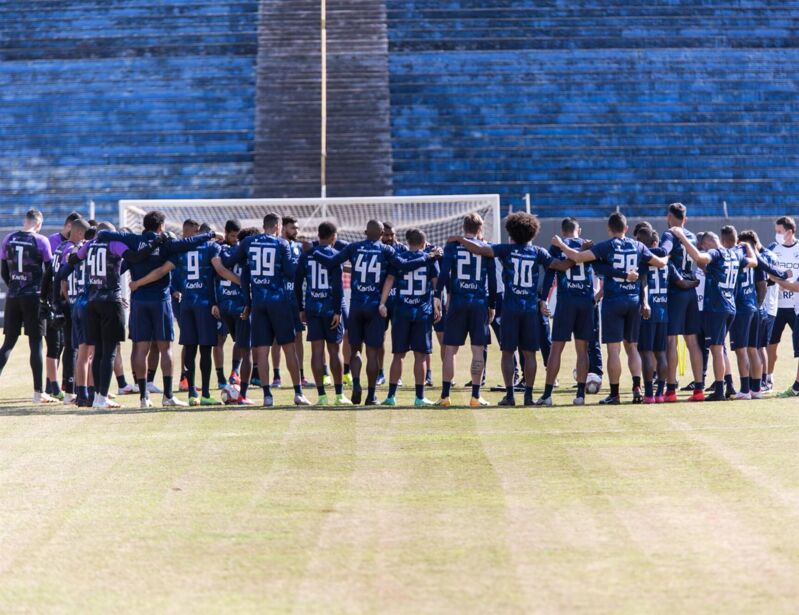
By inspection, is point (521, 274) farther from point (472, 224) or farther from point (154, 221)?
point (154, 221)

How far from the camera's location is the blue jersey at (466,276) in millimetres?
12578

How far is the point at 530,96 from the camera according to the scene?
3819cm

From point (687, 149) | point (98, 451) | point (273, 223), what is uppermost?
point (687, 149)

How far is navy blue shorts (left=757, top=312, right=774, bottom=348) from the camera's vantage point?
14062 millimetres

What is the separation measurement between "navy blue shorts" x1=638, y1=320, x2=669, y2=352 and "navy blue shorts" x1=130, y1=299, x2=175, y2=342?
465cm

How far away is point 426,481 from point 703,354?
21.4ft

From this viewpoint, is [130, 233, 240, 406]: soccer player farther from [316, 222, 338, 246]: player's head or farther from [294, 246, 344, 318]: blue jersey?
[316, 222, 338, 246]: player's head

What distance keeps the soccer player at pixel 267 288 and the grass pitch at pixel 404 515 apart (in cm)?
149

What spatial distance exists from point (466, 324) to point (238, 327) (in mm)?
2612

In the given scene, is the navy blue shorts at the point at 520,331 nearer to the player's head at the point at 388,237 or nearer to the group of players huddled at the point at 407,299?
the group of players huddled at the point at 407,299

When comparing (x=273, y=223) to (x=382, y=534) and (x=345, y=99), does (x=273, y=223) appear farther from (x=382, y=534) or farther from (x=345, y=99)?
(x=345, y=99)

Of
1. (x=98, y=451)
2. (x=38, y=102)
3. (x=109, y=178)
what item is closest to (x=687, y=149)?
(x=109, y=178)

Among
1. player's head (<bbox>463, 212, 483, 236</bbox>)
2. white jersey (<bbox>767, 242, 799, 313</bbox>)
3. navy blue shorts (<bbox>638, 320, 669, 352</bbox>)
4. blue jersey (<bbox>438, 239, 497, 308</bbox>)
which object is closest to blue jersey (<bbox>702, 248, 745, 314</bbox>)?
navy blue shorts (<bbox>638, 320, 669, 352</bbox>)

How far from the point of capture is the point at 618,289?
40.9ft
